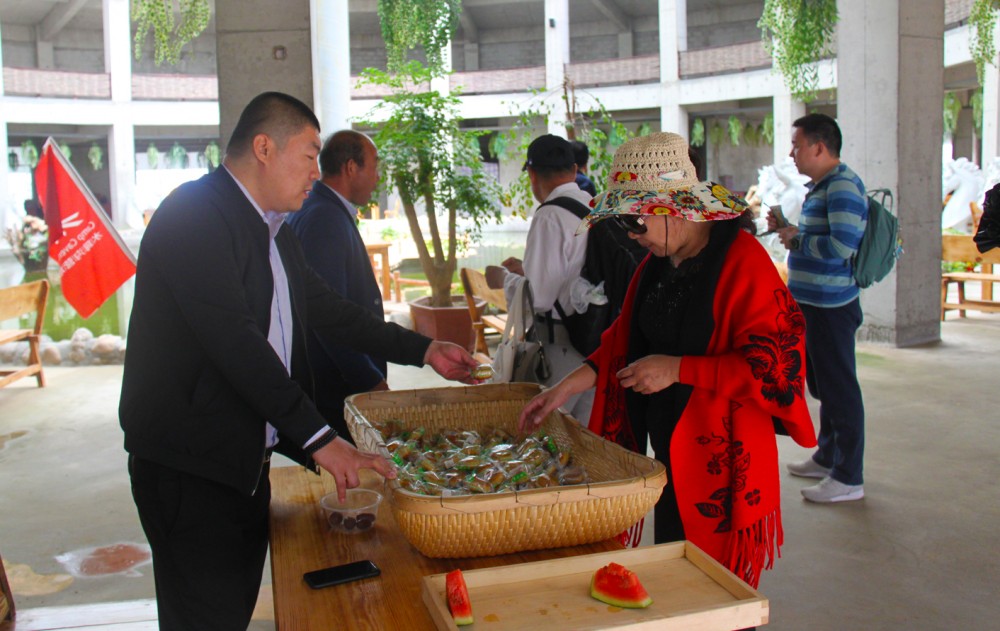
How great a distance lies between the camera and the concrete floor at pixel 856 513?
3.30 m

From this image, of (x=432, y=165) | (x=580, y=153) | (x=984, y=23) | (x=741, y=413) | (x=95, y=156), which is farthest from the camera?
(x=95, y=156)

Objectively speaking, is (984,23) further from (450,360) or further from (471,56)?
(471,56)

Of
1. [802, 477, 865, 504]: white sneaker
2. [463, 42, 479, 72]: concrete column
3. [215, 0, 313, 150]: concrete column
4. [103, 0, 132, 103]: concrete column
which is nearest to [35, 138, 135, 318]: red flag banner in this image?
[215, 0, 313, 150]: concrete column

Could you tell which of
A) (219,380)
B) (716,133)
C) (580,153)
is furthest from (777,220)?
(716,133)

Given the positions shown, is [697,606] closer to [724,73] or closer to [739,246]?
[739,246]

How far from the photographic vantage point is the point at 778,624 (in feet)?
10.2

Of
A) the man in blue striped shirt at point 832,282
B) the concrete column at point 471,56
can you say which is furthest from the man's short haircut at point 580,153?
the concrete column at point 471,56

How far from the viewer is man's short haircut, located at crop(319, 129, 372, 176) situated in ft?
11.6

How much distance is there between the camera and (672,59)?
20.2 m

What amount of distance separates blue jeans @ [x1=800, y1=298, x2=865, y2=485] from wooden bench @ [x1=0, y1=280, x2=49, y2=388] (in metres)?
5.65

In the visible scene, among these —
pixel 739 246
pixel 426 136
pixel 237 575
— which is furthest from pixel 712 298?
pixel 426 136

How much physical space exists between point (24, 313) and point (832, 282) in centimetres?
598

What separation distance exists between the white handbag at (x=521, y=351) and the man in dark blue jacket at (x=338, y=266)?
46cm

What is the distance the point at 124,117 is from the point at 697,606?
2234cm
